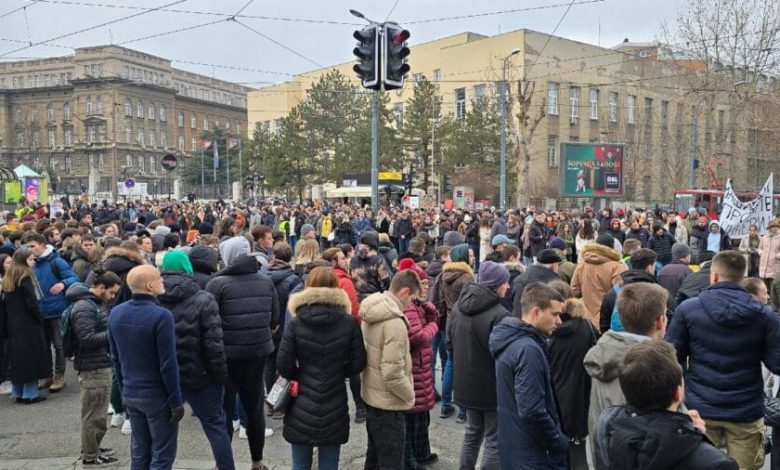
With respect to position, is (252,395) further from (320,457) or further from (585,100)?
(585,100)

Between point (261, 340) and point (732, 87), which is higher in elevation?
point (732, 87)

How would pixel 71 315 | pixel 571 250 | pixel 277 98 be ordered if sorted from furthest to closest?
pixel 277 98 → pixel 571 250 → pixel 71 315

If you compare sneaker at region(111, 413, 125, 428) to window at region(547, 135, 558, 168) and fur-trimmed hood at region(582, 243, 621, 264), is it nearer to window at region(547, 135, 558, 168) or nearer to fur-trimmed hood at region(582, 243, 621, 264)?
fur-trimmed hood at region(582, 243, 621, 264)

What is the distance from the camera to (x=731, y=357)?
423 centimetres

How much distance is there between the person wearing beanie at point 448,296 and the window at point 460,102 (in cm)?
4655

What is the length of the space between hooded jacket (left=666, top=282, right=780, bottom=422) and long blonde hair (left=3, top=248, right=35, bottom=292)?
21.7 ft

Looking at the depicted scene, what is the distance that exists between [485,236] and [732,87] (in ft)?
65.7

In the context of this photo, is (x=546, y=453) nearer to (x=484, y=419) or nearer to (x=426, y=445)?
(x=484, y=419)

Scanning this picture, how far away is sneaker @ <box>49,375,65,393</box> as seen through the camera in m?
7.98

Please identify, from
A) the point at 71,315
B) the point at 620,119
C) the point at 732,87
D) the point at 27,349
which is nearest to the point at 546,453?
the point at 71,315

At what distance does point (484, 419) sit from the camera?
512 cm

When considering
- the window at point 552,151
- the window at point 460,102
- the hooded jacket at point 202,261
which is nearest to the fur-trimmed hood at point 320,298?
the hooded jacket at point 202,261

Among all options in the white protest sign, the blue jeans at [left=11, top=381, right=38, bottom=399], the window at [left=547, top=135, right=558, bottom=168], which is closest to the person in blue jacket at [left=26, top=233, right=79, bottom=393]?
the blue jeans at [left=11, top=381, right=38, bottom=399]

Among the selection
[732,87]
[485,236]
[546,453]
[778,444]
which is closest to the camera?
[546,453]
